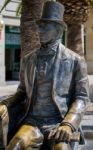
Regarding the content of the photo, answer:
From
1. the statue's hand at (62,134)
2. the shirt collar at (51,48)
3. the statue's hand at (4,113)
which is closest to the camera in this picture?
the statue's hand at (62,134)

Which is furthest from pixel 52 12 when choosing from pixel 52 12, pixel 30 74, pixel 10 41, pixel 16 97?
pixel 10 41

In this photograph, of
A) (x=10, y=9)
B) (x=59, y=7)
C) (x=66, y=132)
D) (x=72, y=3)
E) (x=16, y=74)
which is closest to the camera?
(x=66, y=132)

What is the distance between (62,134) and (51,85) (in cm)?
54

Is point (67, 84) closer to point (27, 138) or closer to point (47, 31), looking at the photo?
point (47, 31)

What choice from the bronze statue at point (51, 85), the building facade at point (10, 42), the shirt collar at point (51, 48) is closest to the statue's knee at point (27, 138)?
the bronze statue at point (51, 85)

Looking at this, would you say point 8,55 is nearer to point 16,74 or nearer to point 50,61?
point 16,74

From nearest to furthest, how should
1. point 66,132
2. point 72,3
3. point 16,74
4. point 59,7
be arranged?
1. point 66,132
2. point 59,7
3. point 72,3
4. point 16,74

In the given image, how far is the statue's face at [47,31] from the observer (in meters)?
4.59

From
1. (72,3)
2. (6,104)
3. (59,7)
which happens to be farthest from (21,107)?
(72,3)

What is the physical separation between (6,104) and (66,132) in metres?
0.70

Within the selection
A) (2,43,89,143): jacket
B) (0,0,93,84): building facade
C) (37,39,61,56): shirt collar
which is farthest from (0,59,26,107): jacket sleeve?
(0,0,93,84): building facade

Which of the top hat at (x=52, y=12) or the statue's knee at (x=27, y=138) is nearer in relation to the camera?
the statue's knee at (x=27, y=138)

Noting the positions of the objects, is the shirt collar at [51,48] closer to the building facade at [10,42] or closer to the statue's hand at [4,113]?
the statue's hand at [4,113]

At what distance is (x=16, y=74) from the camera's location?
29.7 meters
